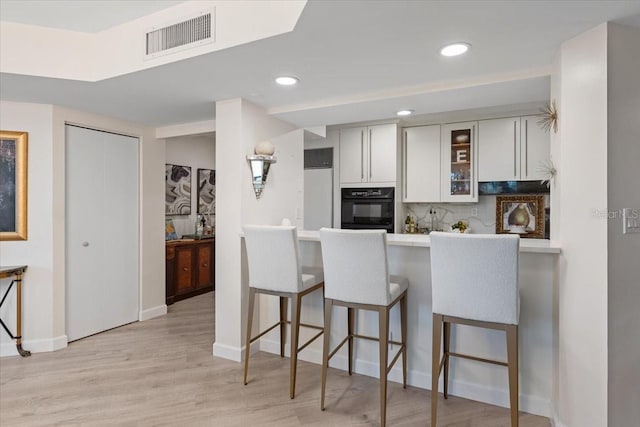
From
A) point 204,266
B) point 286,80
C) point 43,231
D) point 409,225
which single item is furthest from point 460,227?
point 43,231

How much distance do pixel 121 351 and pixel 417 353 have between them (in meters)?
2.51

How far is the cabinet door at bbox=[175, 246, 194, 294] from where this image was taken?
4.60 metres

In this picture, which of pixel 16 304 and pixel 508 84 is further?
pixel 16 304

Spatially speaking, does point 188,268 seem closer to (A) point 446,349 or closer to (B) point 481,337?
(A) point 446,349

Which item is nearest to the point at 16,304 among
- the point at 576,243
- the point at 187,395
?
the point at 187,395

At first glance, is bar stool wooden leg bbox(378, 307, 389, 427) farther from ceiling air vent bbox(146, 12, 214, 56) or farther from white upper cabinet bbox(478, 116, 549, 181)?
white upper cabinet bbox(478, 116, 549, 181)

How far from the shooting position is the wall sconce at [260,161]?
9.64 ft

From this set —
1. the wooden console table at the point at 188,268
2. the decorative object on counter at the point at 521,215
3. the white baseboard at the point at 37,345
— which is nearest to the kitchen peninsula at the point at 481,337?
the decorative object on counter at the point at 521,215

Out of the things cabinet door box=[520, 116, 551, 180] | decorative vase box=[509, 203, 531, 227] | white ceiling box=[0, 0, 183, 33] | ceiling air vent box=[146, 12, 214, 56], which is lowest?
decorative vase box=[509, 203, 531, 227]

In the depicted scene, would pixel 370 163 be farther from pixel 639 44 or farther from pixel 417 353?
pixel 639 44

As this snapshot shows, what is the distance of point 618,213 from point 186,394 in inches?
107

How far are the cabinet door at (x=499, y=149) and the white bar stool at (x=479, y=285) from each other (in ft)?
8.29

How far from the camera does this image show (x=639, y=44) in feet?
5.61

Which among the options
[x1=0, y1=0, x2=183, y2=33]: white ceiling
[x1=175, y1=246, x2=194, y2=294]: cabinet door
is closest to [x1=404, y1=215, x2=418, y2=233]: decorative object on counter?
[x1=175, y1=246, x2=194, y2=294]: cabinet door
